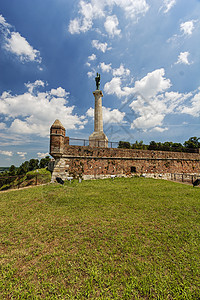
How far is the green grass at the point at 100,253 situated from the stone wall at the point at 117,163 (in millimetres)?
6518

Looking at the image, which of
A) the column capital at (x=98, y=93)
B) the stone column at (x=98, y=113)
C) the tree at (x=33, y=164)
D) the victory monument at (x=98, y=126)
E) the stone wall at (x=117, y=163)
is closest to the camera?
the stone wall at (x=117, y=163)

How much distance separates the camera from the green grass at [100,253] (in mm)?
2166

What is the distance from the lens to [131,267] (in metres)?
2.58

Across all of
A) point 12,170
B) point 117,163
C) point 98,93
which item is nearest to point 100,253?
point 117,163

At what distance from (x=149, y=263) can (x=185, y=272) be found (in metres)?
0.69

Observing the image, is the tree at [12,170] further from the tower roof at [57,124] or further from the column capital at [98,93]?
the column capital at [98,93]

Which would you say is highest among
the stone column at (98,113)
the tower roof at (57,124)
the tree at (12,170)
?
the stone column at (98,113)

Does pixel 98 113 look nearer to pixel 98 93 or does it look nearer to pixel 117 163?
pixel 98 93

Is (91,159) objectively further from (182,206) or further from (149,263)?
(149,263)

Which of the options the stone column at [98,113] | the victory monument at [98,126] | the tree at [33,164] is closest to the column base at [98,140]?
the victory monument at [98,126]

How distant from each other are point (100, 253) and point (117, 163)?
10.9 meters

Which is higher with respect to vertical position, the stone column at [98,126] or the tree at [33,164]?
the stone column at [98,126]

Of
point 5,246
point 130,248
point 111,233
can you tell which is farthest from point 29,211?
point 130,248

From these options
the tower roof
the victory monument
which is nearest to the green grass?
the tower roof
